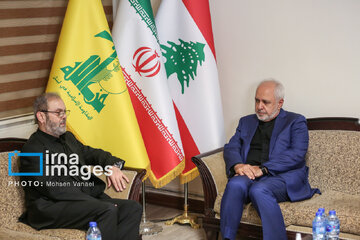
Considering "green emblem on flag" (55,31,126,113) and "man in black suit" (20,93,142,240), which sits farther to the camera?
"green emblem on flag" (55,31,126,113)

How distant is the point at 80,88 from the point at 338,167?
1.91 m

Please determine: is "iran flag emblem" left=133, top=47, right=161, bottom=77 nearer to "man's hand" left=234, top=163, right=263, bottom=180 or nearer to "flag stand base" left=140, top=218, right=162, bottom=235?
"man's hand" left=234, top=163, right=263, bottom=180

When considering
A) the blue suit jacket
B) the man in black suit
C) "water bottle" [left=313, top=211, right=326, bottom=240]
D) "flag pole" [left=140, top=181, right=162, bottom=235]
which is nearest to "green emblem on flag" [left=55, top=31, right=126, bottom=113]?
the man in black suit

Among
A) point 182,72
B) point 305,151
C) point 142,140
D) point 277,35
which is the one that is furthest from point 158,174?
point 277,35

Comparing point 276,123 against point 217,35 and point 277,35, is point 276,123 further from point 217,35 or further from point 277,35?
point 217,35

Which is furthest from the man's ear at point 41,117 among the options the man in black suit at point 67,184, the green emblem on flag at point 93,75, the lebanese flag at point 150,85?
the lebanese flag at point 150,85

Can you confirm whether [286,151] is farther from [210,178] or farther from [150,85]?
[150,85]

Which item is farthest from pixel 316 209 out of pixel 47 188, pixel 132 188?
pixel 47 188

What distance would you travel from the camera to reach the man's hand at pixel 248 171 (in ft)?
12.7

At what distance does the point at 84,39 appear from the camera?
419cm

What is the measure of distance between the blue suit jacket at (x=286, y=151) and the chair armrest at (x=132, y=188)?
2.23 feet

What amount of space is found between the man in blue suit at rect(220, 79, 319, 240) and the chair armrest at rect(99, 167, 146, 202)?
1.87ft

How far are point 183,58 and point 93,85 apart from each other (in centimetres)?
79

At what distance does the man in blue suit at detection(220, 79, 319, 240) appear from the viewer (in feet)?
12.0
